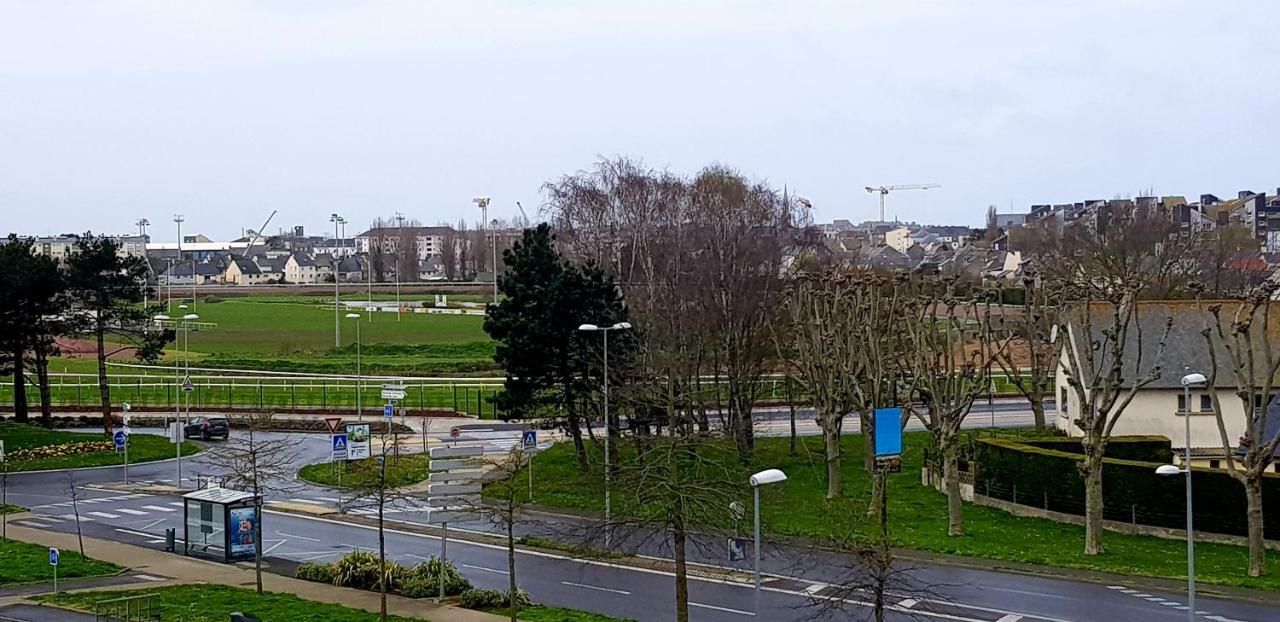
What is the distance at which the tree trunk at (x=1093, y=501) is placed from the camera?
37375 mm

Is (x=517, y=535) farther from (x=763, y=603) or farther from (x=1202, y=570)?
(x=1202, y=570)

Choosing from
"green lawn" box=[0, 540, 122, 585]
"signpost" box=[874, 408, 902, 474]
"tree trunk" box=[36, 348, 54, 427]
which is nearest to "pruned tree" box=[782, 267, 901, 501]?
"signpost" box=[874, 408, 902, 474]

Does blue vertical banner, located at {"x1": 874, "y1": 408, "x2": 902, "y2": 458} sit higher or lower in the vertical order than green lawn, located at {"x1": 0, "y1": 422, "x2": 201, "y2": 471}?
higher

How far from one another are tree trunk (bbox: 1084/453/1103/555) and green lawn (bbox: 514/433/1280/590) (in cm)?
40

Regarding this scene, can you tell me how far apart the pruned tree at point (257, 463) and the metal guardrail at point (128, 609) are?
2721mm

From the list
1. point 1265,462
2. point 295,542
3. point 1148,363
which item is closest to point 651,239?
point 1148,363

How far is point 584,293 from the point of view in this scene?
5053 cm

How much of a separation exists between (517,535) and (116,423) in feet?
120

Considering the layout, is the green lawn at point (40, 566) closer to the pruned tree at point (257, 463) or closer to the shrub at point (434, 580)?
the pruned tree at point (257, 463)

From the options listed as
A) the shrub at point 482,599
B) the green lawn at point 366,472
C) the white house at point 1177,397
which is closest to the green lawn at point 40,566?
the shrub at point 482,599

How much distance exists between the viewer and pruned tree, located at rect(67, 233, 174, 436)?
63.8 metres

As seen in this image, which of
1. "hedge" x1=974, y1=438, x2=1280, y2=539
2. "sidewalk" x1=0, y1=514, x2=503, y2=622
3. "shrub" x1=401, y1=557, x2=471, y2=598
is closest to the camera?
"sidewalk" x1=0, y1=514, x2=503, y2=622

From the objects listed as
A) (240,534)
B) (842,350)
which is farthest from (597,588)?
(842,350)

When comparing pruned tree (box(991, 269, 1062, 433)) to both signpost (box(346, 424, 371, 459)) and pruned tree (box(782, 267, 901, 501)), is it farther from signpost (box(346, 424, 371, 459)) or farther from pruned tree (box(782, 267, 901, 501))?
signpost (box(346, 424, 371, 459))
